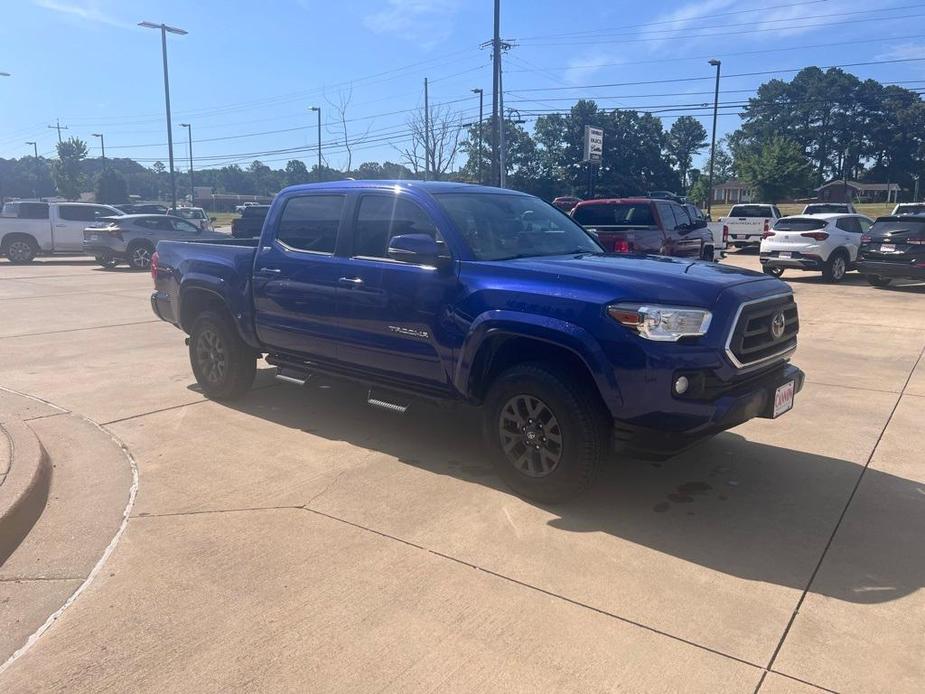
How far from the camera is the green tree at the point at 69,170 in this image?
6875 cm

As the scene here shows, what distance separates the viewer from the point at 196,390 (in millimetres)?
7035

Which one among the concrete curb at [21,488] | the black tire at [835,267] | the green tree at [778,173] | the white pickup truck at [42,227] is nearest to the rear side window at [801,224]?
the black tire at [835,267]

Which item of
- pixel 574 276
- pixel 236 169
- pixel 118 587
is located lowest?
pixel 118 587

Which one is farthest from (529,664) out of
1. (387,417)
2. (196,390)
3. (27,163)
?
(27,163)

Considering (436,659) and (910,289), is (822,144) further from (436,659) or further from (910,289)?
(436,659)

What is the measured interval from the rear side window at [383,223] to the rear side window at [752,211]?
83.4 feet

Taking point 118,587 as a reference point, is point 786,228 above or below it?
above

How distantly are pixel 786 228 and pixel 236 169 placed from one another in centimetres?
12448

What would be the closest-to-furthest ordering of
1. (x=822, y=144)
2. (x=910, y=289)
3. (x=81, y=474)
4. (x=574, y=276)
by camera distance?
(x=574, y=276), (x=81, y=474), (x=910, y=289), (x=822, y=144)

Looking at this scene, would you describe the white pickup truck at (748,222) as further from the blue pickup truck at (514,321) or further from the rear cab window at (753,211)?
the blue pickup truck at (514,321)

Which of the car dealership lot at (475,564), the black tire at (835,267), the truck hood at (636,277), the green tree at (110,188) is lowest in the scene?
the car dealership lot at (475,564)

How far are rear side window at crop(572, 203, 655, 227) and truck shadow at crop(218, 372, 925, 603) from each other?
8611 mm

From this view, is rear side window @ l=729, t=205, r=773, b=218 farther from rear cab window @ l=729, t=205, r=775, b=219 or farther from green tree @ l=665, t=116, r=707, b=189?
green tree @ l=665, t=116, r=707, b=189

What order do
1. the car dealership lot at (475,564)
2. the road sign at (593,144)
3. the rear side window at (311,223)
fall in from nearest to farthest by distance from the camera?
the car dealership lot at (475,564), the rear side window at (311,223), the road sign at (593,144)
